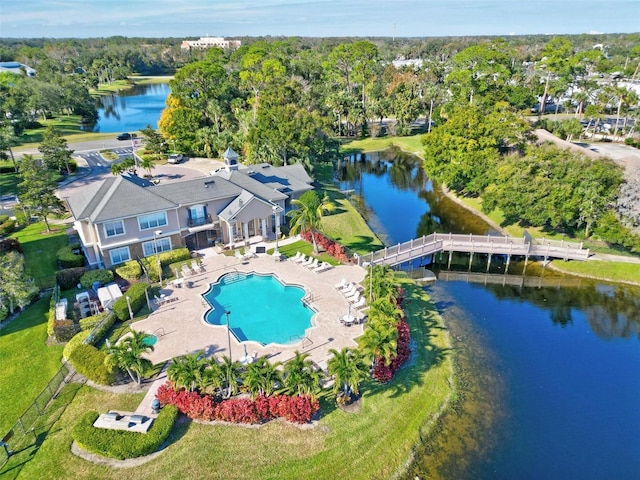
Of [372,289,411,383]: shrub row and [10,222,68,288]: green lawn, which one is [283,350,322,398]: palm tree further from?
[10,222,68,288]: green lawn

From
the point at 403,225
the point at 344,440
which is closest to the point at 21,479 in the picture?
the point at 344,440

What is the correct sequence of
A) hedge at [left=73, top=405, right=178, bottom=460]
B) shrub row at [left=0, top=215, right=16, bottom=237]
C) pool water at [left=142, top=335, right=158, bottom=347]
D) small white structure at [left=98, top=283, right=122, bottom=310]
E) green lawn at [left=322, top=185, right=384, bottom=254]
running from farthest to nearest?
shrub row at [left=0, top=215, right=16, bottom=237] < green lawn at [left=322, top=185, right=384, bottom=254] < small white structure at [left=98, top=283, right=122, bottom=310] < pool water at [left=142, top=335, right=158, bottom=347] < hedge at [left=73, top=405, right=178, bottom=460]

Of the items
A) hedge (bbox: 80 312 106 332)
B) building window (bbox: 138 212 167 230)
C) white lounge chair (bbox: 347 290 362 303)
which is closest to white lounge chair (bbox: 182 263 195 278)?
Answer: building window (bbox: 138 212 167 230)

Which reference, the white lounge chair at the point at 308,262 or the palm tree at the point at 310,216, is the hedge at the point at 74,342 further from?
the palm tree at the point at 310,216

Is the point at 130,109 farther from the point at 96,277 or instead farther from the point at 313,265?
the point at 313,265

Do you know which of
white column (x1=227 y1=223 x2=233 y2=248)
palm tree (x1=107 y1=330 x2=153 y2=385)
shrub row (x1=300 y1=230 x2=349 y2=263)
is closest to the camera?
palm tree (x1=107 y1=330 x2=153 y2=385)

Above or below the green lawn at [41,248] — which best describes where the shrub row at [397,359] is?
below

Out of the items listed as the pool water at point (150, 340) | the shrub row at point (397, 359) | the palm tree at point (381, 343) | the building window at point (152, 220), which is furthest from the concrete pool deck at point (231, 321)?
the building window at point (152, 220)
